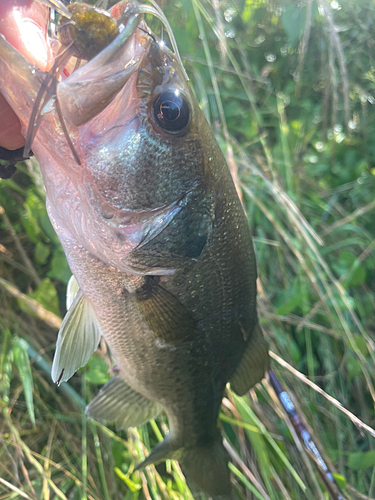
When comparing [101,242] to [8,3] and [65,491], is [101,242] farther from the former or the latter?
[65,491]

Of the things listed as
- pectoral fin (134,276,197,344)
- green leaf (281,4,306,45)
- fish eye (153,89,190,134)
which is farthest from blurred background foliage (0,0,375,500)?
fish eye (153,89,190,134)

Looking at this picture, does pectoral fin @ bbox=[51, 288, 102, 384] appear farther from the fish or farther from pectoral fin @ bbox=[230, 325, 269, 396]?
pectoral fin @ bbox=[230, 325, 269, 396]

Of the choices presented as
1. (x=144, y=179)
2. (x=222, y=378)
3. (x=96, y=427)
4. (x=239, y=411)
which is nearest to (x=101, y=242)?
(x=144, y=179)

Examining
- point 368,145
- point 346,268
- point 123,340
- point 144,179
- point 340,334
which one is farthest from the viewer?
point 368,145

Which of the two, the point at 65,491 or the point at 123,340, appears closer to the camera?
the point at 123,340

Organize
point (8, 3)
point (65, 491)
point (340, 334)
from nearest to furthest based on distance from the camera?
1. point (8, 3)
2. point (65, 491)
3. point (340, 334)

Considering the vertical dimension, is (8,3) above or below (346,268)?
above
